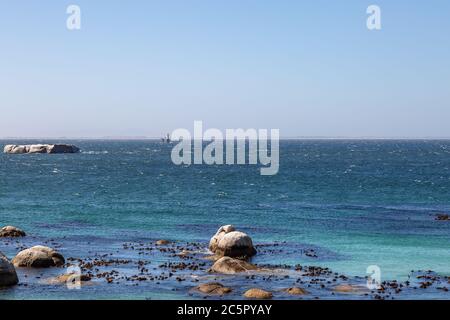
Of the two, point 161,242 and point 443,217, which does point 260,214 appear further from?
point 161,242

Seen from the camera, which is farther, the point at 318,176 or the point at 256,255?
the point at 318,176

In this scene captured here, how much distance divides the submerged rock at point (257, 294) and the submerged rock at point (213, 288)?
146cm

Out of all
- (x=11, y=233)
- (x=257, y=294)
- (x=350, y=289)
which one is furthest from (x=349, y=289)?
(x=11, y=233)

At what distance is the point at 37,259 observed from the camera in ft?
153

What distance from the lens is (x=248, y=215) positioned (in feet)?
268

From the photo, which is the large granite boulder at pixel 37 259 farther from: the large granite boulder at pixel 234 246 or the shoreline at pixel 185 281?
the large granite boulder at pixel 234 246

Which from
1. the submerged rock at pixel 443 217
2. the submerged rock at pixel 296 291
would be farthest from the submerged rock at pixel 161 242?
the submerged rock at pixel 443 217

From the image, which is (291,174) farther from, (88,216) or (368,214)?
(88,216)

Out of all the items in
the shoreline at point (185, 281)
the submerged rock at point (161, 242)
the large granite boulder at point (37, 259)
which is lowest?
the submerged rock at point (161, 242)

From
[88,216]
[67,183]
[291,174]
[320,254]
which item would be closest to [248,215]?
[88,216]

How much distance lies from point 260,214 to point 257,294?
145 ft

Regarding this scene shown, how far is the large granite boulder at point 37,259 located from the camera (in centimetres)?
4641

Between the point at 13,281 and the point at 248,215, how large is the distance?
146 ft

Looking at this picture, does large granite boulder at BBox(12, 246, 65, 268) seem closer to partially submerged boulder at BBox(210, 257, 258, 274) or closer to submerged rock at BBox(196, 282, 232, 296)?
partially submerged boulder at BBox(210, 257, 258, 274)
